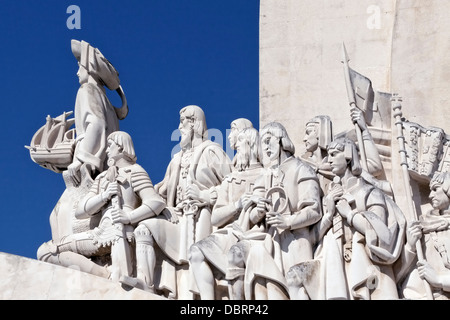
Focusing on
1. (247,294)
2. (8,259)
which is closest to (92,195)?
(8,259)

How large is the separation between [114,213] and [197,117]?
123 centimetres

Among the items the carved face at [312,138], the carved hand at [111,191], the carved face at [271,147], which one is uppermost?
the carved face at [312,138]

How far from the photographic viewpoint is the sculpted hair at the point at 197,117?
14.2 metres

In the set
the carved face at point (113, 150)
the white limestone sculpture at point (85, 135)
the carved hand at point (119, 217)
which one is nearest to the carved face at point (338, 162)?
the carved hand at point (119, 217)

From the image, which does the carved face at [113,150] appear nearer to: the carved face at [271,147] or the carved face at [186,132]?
the carved face at [186,132]

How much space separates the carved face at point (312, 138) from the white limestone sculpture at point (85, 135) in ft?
6.44

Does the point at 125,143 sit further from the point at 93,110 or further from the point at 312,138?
the point at 312,138

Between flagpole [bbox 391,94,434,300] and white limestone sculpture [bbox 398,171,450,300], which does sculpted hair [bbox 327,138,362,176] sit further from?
white limestone sculpture [bbox 398,171,450,300]

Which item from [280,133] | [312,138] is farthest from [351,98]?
[280,133]

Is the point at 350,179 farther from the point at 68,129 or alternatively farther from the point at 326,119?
the point at 68,129

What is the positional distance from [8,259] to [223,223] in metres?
1.89

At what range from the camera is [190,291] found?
1319 cm

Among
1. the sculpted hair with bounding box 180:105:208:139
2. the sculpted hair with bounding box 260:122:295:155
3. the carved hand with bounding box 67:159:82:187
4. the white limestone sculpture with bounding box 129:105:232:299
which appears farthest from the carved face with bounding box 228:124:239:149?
the carved hand with bounding box 67:159:82:187

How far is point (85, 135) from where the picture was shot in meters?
14.8
